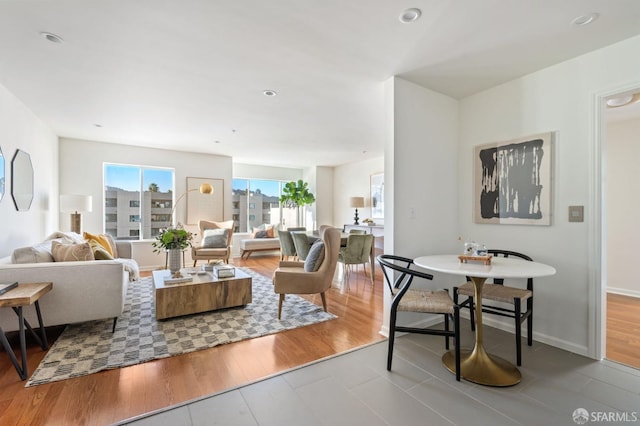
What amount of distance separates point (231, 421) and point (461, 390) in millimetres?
1445

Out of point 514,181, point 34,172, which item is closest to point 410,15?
point 514,181

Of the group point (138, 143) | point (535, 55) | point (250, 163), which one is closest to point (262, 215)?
point (250, 163)

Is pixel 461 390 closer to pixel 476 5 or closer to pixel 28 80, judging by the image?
pixel 476 5

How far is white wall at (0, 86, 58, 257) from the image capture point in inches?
Answer: 119

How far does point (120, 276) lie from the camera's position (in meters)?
2.65

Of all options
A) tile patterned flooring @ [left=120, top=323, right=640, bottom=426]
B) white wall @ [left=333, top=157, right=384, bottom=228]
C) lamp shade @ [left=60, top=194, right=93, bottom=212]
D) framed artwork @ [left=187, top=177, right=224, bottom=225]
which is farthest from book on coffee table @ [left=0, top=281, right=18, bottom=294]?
white wall @ [left=333, top=157, right=384, bottom=228]

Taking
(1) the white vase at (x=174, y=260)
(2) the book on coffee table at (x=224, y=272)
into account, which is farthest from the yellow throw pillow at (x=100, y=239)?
(2) the book on coffee table at (x=224, y=272)

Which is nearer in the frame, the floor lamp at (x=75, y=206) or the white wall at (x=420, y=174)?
the white wall at (x=420, y=174)

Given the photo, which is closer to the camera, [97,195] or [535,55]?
[535,55]

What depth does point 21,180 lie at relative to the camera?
339cm

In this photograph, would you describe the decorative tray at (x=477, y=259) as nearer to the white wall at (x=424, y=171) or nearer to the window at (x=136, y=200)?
the white wall at (x=424, y=171)

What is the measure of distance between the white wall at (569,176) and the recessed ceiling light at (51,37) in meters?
3.87

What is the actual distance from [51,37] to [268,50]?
1.58 meters

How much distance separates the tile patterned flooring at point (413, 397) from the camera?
1627 mm
